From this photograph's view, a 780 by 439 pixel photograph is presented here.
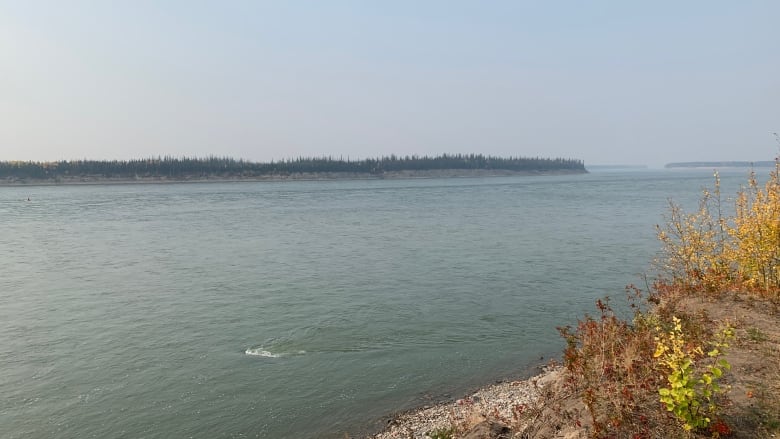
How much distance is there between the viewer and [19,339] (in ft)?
63.1

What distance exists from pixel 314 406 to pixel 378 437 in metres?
2.79

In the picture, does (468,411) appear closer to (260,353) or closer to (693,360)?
(693,360)

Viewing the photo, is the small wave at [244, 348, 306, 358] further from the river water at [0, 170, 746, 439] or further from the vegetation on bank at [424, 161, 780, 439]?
the vegetation on bank at [424, 161, 780, 439]

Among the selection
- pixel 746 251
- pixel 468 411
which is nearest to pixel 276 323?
pixel 468 411

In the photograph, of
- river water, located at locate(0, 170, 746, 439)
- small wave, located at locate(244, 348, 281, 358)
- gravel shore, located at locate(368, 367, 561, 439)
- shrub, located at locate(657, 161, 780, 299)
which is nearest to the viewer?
gravel shore, located at locate(368, 367, 561, 439)

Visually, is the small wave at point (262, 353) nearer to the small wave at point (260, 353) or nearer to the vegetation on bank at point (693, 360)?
the small wave at point (260, 353)

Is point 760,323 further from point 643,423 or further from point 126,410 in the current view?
point 126,410

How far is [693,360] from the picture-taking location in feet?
29.1

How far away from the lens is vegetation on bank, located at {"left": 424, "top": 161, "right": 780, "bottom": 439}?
704 centimetres

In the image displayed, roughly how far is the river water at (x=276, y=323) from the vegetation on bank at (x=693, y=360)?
5.14 metres

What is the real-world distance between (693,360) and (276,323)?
16078mm

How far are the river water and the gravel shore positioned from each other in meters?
0.86

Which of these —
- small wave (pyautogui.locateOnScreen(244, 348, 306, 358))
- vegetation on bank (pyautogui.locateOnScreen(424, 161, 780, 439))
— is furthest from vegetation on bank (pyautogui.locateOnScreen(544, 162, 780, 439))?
small wave (pyautogui.locateOnScreen(244, 348, 306, 358))

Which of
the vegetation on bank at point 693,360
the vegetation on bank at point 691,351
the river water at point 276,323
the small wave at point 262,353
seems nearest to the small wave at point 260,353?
the small wave at point 262,353
